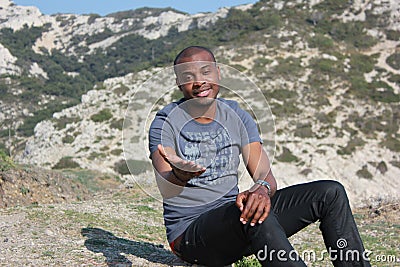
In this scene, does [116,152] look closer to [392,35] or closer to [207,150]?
[392,35]

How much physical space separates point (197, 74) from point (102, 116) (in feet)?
96.2

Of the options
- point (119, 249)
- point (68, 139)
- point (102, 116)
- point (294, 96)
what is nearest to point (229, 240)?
point (119, 249)

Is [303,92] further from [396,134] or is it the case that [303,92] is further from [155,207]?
[155,207]

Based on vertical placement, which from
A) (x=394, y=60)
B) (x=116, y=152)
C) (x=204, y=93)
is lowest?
(x=116, y=152)

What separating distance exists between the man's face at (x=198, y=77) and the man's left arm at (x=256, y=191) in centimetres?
42

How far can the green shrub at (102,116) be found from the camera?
3180cm

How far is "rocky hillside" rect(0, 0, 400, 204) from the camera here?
25828mm

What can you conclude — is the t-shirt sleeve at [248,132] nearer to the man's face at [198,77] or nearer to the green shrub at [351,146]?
the man's face at [198,77]

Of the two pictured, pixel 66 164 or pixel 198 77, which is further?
pixel 66 164

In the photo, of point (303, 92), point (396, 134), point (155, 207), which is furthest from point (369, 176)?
point (155, 207)

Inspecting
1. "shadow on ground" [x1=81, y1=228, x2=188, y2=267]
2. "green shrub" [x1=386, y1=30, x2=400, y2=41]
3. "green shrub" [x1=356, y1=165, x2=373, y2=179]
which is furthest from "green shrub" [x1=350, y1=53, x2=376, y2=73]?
"shadow on ground" [x1=81, y1=228, x2=188, y2=267]

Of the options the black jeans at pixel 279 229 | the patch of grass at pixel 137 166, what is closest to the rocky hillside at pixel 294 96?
the patch of grass at pixel 137 166

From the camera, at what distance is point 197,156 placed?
3.21 metres

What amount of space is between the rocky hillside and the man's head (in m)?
13.0
